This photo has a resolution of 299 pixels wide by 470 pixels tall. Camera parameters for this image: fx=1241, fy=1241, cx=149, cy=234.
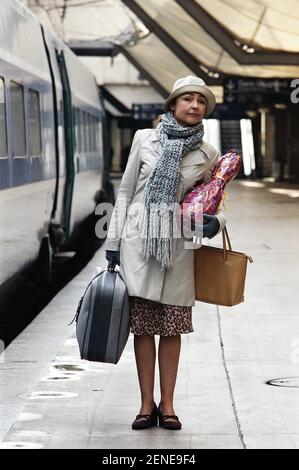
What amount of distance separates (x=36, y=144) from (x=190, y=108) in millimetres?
7156

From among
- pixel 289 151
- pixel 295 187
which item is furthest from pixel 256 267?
pixel 289 151

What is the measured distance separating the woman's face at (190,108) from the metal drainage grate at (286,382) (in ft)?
6.94

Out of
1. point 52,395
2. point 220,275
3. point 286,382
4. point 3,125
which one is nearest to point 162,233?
point 220,275

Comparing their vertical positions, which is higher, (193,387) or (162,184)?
(162,184)

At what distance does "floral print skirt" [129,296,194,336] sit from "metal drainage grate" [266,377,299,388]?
1419 millimetres

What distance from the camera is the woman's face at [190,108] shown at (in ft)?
22.1

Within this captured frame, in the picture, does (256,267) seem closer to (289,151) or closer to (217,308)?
(217,308)

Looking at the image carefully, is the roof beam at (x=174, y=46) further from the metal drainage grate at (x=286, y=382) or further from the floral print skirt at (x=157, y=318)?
the floral print skirt at (x=157, y=318)

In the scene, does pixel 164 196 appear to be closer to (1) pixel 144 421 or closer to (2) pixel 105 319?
(2) pixel 105 319

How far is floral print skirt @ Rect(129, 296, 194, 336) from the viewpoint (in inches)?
268

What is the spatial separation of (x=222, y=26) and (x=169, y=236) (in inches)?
1086

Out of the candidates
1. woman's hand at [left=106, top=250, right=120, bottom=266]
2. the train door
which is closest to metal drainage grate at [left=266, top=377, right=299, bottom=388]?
woman's hand at [left=106, top=250, right=120, bottom=266]

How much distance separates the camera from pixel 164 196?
6.71 metres
